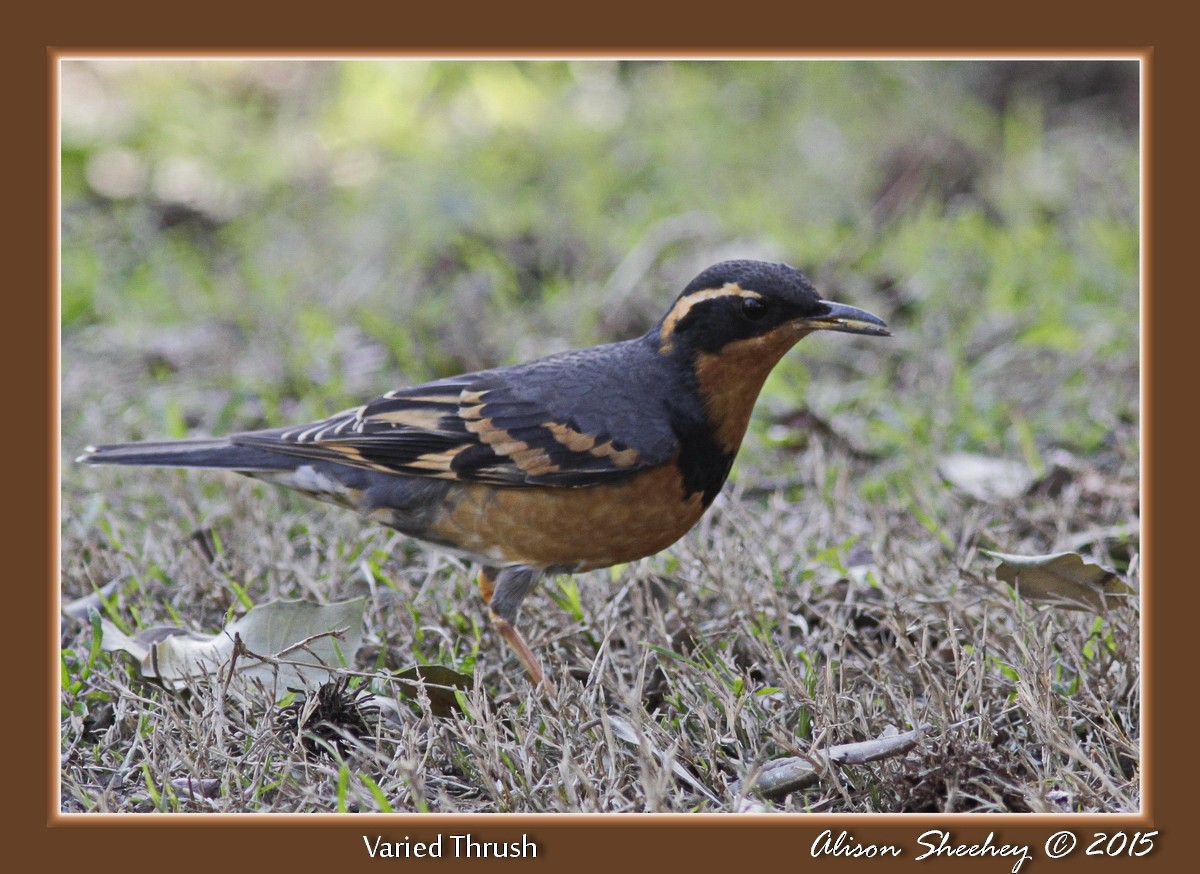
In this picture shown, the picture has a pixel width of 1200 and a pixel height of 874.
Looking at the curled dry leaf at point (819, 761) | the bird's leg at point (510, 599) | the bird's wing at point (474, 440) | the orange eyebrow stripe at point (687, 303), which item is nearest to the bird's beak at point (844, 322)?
the orange eyebrow stripe at point (687, 303)

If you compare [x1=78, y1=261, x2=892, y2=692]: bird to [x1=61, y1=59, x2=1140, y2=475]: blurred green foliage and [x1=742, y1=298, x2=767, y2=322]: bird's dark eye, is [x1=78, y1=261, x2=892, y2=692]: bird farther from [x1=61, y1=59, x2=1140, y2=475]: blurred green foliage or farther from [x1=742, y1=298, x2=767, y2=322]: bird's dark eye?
[x1=61, y1=59, x2=1140, y2=475]: blurred green foliage

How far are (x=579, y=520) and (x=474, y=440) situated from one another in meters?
0.51

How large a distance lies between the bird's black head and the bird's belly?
1.73 feet

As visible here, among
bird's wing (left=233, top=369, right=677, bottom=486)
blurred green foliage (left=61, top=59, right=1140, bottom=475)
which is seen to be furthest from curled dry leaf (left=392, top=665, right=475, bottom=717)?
blurred green foliage (left=61, top=59, right=1140, bottom=475)

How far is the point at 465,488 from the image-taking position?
16.6 feet

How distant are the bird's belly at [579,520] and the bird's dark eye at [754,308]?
0.59 meters

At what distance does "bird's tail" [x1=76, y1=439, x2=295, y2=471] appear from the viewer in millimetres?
5273

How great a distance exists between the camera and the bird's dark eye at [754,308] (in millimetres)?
4848

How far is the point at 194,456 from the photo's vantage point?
17.4 feet

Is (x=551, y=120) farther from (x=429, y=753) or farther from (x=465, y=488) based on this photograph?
(x=429, y=753)

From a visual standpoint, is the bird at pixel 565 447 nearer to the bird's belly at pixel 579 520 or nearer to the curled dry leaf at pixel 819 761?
the bird's belly at pixel 579 520

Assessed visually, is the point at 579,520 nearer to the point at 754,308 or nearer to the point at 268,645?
the point at 754,308

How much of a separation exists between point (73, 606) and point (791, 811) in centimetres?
281

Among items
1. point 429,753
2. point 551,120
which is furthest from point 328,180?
point 429,753
